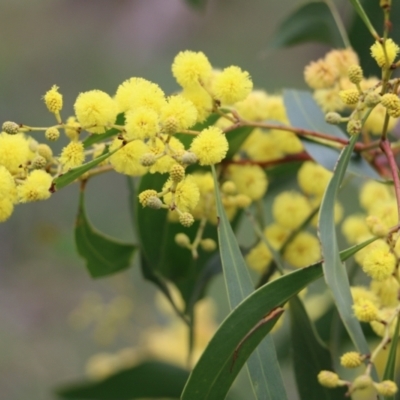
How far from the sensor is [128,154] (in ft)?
2.79

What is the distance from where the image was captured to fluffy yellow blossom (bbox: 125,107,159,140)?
32.1 inches

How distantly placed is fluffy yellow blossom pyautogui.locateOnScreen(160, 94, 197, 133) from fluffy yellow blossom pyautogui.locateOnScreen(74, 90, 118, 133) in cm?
7

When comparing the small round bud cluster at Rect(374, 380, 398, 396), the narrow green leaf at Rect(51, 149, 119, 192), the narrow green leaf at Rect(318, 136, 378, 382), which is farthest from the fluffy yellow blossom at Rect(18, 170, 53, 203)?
the small round bud cluster at Rect(374, 380, 398, 396)

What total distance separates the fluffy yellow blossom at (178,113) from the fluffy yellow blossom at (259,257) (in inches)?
15.3

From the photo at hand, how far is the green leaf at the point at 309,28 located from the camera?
136cm

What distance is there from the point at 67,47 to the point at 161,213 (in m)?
4.11

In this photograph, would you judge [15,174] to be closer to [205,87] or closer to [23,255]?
[205,87]

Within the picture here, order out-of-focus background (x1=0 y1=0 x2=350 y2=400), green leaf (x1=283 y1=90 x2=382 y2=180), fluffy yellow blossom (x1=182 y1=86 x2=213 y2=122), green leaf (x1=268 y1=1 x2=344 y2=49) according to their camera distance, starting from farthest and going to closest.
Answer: out-of-focus background (x1=0 y1=0 x2=350 y2=400) < green leaf (x1=268 y1=1 x2=344 y2=49) < green leaf (x1=283 y1=90 x2=382 y2=180) < fluffy yellow blossom (x1=182 y1=86 x2=213 y2=122)

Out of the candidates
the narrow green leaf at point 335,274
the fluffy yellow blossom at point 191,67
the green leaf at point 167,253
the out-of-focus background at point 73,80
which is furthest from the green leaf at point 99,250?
the out-of-focus background at point 73,80

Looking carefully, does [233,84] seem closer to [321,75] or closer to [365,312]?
[321,75]

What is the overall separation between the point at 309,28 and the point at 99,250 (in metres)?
0.61

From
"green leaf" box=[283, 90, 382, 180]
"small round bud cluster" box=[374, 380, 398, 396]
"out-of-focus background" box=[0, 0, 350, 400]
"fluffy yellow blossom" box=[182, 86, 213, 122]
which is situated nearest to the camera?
"small round bud cluster" box=[374, 380, 398, 396]

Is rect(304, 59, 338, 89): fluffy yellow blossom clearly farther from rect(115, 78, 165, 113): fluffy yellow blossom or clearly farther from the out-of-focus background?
the out-of-focus background

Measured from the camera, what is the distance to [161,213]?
120 cm
